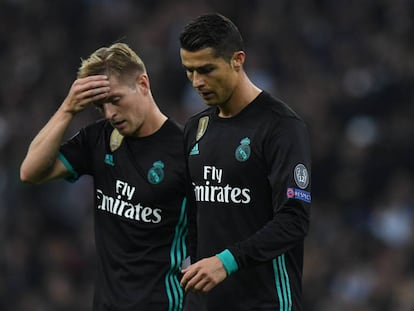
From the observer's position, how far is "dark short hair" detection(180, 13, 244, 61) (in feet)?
17.9

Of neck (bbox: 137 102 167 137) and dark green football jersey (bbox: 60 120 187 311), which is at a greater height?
neck (bbox: 137 102 167 137)

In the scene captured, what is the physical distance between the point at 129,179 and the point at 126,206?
0.47 ft

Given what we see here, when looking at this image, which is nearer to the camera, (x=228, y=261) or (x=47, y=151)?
(x=228, y=261)

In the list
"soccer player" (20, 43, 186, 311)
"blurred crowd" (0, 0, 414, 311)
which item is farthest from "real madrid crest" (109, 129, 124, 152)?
"blurred crowd" (0, 0, 414, 311)

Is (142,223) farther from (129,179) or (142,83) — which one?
(142,83)

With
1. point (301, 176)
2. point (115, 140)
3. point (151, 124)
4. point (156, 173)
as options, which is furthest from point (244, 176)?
point (115, 140)

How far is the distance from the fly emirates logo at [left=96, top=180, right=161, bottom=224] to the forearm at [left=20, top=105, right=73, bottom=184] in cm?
27

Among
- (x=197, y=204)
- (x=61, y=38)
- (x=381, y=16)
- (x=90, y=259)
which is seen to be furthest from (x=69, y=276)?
(x=197, y=204)

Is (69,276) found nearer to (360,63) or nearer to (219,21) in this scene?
(360,63)

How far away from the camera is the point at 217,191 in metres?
5.55

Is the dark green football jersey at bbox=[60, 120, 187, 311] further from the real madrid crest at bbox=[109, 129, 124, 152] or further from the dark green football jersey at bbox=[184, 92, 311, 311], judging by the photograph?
the dark green football jersey at bbox=[184, 92, 311, 311]

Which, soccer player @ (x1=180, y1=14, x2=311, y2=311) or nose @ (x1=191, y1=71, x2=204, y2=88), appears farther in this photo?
nose @ (x1=191, y1=71, x2=204, y2=88)

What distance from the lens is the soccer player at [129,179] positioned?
19.8ft

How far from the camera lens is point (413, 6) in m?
14.5
